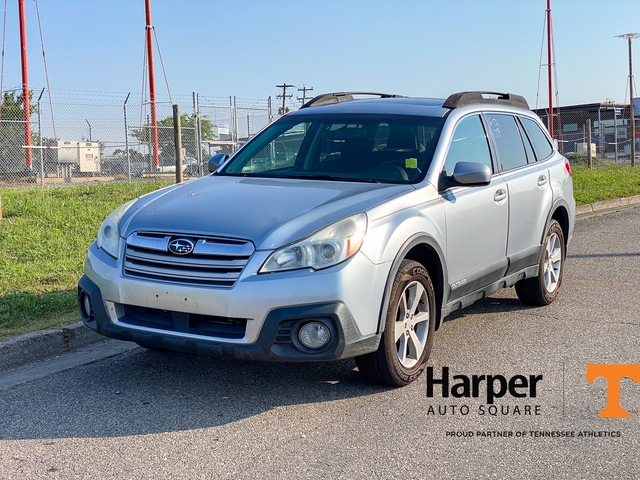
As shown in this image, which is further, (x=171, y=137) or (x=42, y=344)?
(x=171, y=137)

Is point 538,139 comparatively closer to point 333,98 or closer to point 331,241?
point 333,98

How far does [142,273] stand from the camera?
4.21 metres

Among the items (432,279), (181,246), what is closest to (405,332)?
(432,279)

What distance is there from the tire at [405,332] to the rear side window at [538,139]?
2.58 metres

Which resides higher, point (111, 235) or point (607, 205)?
point (111, 235)

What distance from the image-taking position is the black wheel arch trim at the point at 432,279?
13.6 feet

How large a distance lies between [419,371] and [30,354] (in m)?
2.80

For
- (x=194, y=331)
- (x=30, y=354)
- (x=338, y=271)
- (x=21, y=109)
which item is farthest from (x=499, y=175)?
(x=21, y=109)

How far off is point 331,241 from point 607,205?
12.5 m

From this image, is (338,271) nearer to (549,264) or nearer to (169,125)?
(549,264)

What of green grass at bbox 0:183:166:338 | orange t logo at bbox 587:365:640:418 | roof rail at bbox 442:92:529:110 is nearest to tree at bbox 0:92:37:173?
green grass at bbox 0:183:166:338

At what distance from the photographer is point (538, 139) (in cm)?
676

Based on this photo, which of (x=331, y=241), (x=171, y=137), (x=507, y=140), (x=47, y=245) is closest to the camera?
(x=331, y=241)

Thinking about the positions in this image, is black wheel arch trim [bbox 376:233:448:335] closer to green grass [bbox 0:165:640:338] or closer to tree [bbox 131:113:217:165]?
green grass [bbox 0:165:640:338]
